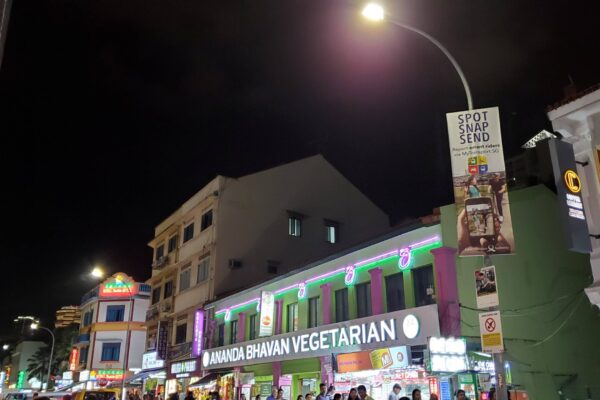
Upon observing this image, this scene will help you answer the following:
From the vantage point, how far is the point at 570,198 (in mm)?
12906

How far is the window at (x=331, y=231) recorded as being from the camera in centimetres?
3777

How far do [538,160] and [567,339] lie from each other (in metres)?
6.96

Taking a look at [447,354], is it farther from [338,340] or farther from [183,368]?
[183,368]

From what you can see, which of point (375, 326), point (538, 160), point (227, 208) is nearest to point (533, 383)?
point (375, 326)

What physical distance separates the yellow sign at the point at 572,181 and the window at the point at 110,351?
51508mm

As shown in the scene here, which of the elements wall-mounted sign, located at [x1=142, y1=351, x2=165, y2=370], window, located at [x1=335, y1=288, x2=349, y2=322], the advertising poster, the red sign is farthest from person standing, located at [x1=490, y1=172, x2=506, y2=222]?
the red sign

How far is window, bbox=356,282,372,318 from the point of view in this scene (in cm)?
2136

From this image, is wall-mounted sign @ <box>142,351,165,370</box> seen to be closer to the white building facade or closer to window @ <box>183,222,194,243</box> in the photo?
window @ <box>183,222,194,243</box>

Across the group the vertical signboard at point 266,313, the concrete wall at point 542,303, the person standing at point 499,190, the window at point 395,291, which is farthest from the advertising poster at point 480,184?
the vertical signboard at point 266,313

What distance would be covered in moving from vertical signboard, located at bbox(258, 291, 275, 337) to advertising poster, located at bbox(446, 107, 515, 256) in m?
16.9

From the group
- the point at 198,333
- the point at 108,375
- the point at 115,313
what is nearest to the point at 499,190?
the point at 198,333

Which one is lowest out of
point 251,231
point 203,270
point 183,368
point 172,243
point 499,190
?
point 183,368

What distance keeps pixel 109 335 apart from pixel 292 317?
36780mm

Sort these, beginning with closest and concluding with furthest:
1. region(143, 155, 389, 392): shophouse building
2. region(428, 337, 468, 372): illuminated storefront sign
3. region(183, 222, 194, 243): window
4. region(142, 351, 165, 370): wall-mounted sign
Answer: region(428, 337, 468, 372): illuminated storefront sign
region(143, 155, 389, 392): shophouse building
region(142, 351, 165, 370): wall-mounted sign
region(183, 222, 194, 243): window
